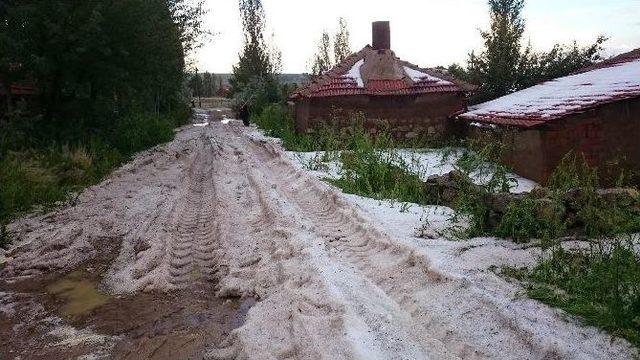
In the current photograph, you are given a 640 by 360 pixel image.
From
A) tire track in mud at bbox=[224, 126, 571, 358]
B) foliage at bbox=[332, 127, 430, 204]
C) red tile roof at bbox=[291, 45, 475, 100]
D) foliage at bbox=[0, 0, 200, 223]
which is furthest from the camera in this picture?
red tile roof at bbox=[291, 45, 475, 100]

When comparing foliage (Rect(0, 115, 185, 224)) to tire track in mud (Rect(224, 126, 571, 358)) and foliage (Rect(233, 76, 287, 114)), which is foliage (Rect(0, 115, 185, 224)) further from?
foliage (Rect(233, 76, 287, 114))

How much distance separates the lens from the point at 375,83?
15.6 metres

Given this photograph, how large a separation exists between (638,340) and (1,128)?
38.9 feet

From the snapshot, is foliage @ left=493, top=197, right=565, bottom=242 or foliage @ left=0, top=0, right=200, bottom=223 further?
foliage @ left=0, top=0, right=200, bottom=223

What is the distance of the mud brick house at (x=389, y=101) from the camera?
597 inches

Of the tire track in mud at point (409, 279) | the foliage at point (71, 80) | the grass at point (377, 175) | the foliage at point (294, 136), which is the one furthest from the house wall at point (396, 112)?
the tire track in mud at point (409, 279)

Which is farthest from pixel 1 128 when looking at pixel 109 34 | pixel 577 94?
pixel 577 94

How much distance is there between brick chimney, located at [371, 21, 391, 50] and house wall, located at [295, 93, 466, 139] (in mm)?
2593

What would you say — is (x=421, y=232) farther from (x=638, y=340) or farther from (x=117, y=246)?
(x=117, y=246)

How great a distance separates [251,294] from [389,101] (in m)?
11.7

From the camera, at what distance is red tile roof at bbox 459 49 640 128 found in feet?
29.8

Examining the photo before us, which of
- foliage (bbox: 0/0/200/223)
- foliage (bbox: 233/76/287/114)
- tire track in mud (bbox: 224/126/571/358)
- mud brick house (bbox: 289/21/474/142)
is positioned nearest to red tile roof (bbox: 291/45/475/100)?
mud brick house (bbox: 289/21/474/142)

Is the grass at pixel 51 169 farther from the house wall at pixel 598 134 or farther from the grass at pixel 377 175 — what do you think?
the house wall at pixel 598 134

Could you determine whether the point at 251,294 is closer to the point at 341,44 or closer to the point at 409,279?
the point at 409,279
